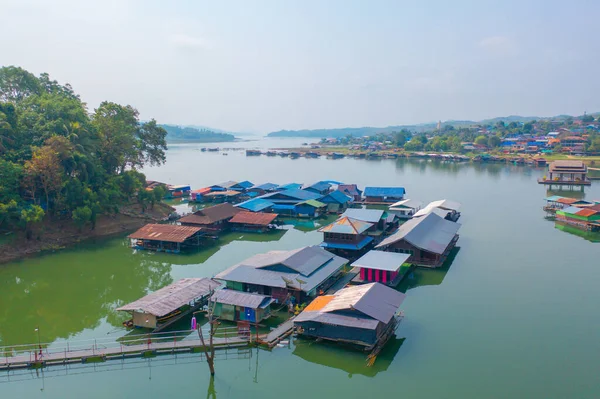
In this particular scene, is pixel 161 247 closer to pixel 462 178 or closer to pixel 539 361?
pixel 539 361

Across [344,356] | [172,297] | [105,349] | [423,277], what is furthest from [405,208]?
[105,349]

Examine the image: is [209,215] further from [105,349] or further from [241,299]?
[105,349]

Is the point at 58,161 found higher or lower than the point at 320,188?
higher

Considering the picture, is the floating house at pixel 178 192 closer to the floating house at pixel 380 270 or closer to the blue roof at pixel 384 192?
the blue roof at pixel 384 192

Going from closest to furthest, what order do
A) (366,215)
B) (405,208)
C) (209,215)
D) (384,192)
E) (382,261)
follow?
1. (382,261)
2. (366,215)
3. (209,215)
4. (405,208)
5. (384,192)

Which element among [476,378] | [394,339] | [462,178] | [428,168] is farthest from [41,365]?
[428,168]

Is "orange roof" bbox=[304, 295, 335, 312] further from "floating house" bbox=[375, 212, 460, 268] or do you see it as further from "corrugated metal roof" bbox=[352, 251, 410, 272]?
"floating house" bbox=[375, 212, 460, 268]

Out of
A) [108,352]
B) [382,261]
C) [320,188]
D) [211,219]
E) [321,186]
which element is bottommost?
[108,352]

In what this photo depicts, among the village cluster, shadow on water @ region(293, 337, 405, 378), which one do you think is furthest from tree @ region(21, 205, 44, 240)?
shadow on water @ region(293, 337, 405, 378)
